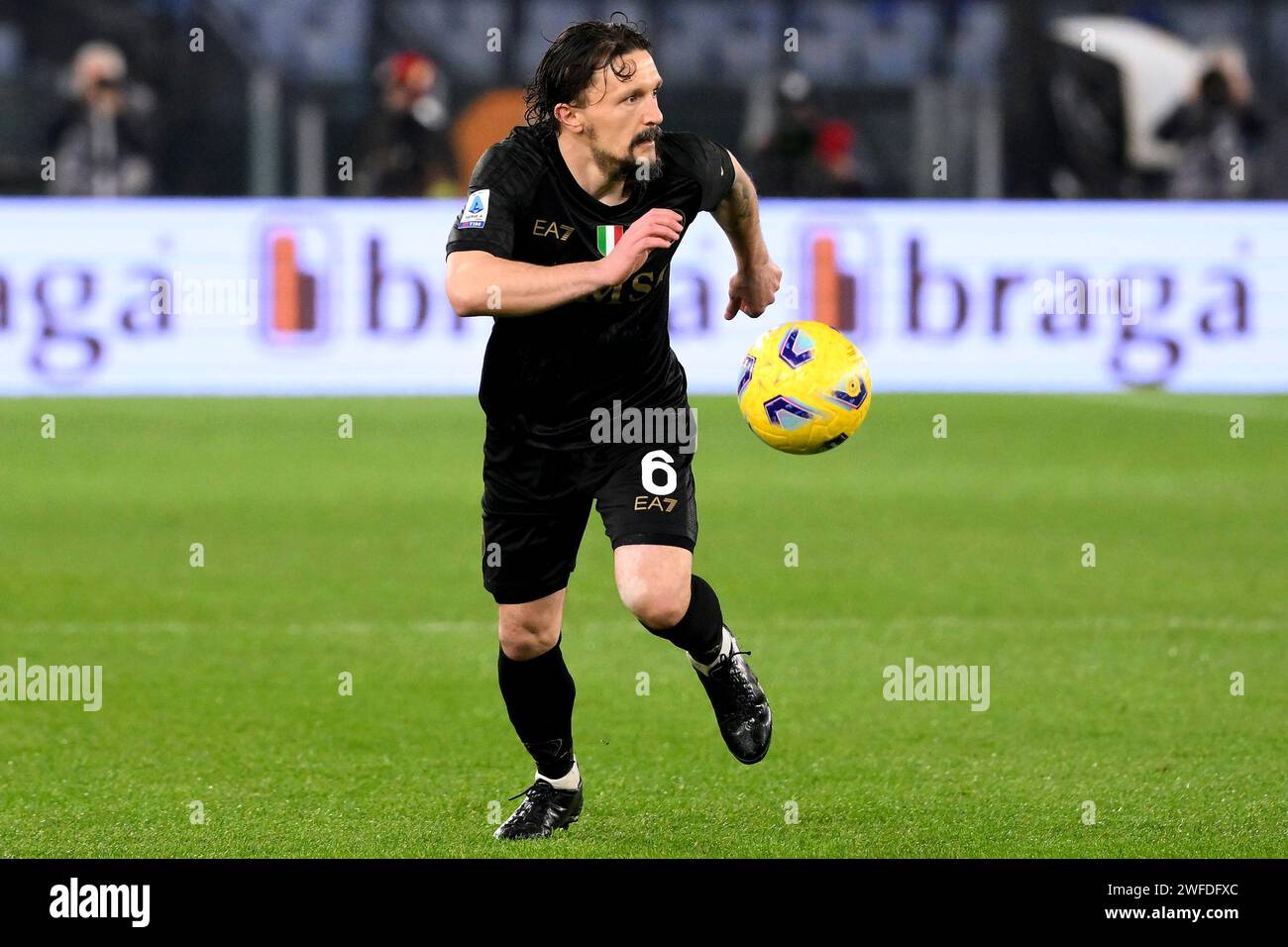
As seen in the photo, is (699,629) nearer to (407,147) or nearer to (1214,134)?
(407,147)

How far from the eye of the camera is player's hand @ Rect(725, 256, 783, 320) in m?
5.95

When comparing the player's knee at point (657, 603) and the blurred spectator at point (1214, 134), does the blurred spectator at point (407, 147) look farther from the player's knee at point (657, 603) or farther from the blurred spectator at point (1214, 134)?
the player's knee at point (657, 603)

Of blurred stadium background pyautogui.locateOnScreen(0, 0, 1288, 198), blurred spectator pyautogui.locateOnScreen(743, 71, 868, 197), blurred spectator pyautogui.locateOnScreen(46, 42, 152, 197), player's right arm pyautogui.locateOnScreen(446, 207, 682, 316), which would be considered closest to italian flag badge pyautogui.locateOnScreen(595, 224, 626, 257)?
player's right arm pyautogui.locateOnScreen(446, 207, 682, 316)

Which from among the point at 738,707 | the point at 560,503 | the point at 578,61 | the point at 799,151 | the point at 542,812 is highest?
the point at 799,151

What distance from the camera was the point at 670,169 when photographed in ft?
18.5

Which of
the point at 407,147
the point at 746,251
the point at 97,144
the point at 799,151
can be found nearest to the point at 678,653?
the point at 746,251

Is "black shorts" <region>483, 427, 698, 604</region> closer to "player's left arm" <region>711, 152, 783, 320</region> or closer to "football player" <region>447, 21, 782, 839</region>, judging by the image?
"football player" <region>447, 21, 782, 839</region>

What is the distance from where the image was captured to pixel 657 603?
5.38 m

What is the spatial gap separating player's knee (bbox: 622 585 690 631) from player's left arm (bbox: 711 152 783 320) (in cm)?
91

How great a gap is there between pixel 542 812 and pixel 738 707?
598 millimetres

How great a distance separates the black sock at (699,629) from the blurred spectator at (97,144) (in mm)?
12951

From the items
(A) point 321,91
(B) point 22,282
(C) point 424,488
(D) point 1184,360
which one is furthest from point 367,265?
(D) point 1184,360

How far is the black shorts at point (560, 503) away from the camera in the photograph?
5.50 meters
